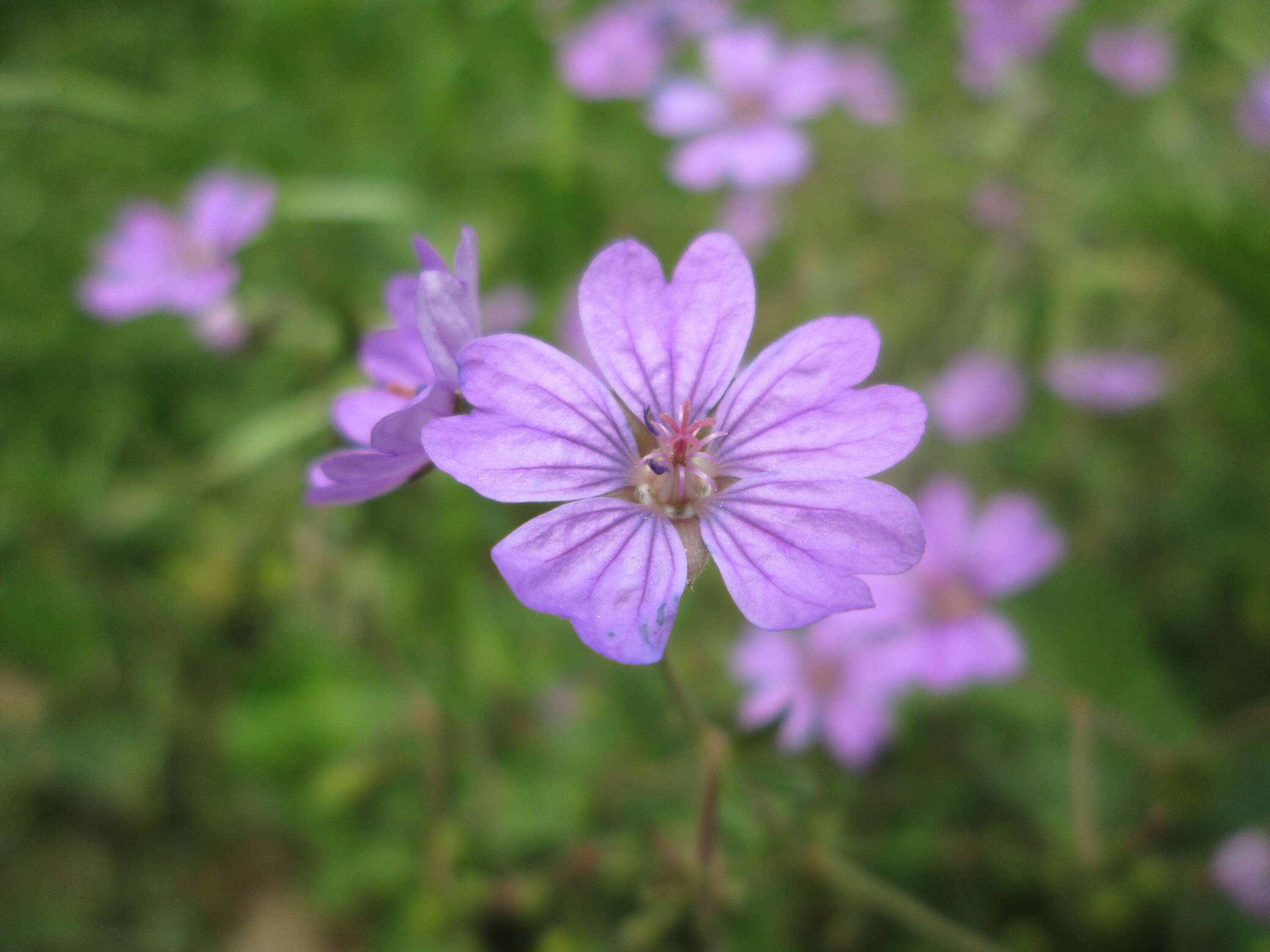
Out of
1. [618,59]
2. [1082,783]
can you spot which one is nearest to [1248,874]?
[1082,783]

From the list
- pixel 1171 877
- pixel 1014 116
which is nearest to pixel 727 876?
pixel 1171 877

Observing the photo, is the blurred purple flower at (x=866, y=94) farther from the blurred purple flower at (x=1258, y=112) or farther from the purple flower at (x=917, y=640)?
the purple flower at (x=917, y=640)

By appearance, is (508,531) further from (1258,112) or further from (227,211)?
(1258,112)

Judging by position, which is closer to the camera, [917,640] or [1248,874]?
[1248,874]

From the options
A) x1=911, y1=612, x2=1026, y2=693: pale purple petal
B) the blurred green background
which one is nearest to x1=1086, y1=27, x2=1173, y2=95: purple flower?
the blurred green background

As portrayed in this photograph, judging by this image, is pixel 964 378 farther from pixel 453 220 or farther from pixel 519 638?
pixel 453 220

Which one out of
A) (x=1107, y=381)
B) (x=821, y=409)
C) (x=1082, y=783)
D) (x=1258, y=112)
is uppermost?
(x=1258, y=112)
